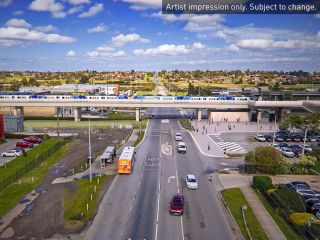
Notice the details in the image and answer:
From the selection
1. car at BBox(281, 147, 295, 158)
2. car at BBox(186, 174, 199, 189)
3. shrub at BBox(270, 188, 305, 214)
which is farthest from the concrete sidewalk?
car at BBox(281, 147, 295, 158)

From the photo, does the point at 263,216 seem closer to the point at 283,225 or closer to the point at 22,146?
the point at 283,225

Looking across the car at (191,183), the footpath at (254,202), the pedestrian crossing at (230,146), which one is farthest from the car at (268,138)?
the car at (191,183)

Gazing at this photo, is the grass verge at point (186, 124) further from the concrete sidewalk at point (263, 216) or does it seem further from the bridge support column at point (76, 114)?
the concrete sidewalk at point (263, 216)

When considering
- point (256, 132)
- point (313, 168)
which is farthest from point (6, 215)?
point (256, 132)

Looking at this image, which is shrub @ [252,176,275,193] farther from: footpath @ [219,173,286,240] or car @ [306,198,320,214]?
car @ [306,198,320,214]

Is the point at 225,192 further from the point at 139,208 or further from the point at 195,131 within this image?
the point at 195,131

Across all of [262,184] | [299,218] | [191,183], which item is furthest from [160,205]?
[299,218]
